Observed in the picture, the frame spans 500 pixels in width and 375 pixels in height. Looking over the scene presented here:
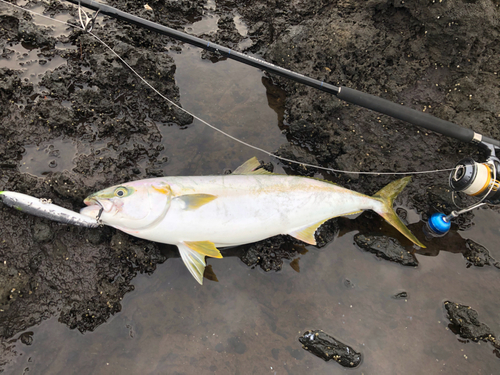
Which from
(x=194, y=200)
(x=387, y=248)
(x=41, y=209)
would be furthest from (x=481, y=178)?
(x=41, y=209)

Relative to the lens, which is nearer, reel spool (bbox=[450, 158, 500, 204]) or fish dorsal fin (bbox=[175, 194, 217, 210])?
reel spool (bbox=[450, 158, 500, 204])

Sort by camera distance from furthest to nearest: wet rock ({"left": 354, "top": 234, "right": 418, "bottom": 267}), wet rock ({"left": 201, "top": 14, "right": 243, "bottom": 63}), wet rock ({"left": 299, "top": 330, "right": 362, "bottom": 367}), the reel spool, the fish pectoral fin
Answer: wet rock ({"left": 201, "top": 14, "right": 243, "bottom": 63}) < wet rock ({"left": 354, "top": 234, "right": 418, "bottom": 267}) < the fish pectoral fin < wet rock ({"left": 299, "top": 330, "right": 362, "bottom": 367}) < the reel spool

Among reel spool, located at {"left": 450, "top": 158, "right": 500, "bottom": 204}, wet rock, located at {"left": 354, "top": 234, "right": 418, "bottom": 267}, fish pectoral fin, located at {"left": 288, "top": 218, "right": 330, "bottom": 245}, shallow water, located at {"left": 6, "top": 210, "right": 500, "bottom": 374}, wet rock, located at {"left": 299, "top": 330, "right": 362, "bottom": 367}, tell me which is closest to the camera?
reel spool, located at {"left": 450, "top": 158, "right": 500, "bottom": 204}

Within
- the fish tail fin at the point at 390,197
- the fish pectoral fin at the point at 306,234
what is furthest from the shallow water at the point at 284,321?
the fish tail fin at the point at 390,197

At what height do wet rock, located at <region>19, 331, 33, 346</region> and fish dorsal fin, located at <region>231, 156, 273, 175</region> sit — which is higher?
fish dorsal fin, located at <region>231, 156, 273, 175</region>

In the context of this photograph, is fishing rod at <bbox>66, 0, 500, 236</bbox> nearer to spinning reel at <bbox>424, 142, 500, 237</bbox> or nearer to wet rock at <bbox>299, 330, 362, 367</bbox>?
spinning reel at <bbox>424, 142, 500, 237</bbox>

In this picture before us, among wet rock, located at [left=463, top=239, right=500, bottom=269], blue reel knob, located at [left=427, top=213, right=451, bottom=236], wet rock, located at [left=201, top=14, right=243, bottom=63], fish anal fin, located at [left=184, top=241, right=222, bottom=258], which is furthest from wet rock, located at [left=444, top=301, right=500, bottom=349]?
wet rock, located at [left=201, top=14, right=243, bottom=63]

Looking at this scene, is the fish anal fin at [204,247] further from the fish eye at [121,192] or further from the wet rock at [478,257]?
the wet rock at [478,257]
